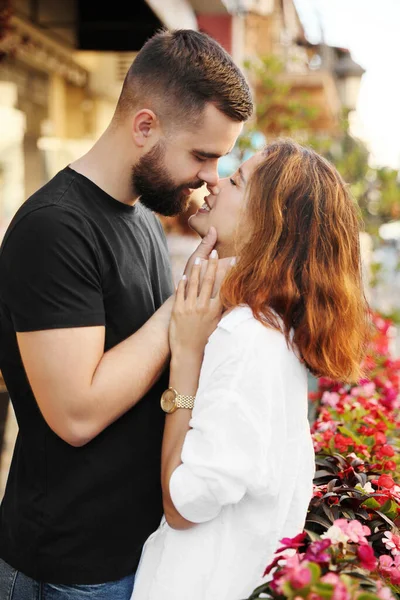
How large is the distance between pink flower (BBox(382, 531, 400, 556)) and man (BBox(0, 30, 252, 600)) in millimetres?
629

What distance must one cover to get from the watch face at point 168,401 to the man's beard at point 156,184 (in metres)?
0.62

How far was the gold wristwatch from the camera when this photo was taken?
196 centimetres

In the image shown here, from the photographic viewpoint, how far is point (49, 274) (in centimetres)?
183

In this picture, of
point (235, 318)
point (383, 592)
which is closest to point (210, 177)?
point (235, 318)

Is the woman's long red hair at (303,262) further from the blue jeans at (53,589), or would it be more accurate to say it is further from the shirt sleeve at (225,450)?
the blue jeans at (53,589)

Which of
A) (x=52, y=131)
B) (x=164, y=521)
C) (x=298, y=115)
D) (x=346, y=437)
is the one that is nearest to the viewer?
(x=164, y=521)

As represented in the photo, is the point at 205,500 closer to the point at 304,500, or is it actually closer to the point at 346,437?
the point at 304,500

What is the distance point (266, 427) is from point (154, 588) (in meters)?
0.52

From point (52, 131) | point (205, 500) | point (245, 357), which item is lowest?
point (52, 131)

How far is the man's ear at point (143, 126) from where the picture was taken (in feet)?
7.30

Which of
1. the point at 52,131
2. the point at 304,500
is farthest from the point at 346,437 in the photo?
the point at 52,131

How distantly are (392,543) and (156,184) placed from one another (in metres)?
1.22

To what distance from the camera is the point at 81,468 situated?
6.49 ft

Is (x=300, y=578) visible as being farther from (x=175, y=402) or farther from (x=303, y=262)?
(x=303, y=262)
